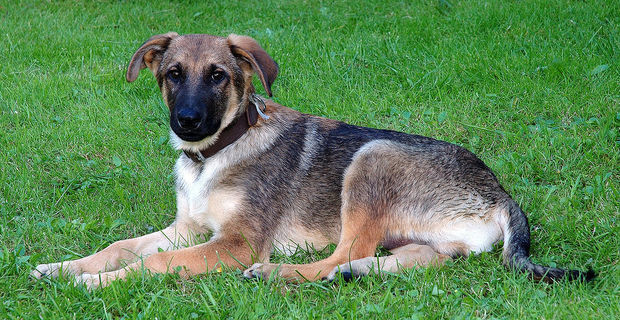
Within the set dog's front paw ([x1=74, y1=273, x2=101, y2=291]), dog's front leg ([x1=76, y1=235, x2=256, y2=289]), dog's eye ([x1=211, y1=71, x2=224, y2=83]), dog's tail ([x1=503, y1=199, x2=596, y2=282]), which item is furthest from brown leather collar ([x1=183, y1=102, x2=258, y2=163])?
dog's tail ([x1=503, y1=199, x2=596, y2=282])

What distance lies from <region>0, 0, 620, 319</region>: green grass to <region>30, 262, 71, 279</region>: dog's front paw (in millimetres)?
90

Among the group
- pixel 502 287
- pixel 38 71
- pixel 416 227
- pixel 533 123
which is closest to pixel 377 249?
pixel 416 227

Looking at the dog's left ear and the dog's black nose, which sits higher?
the dog's left ear

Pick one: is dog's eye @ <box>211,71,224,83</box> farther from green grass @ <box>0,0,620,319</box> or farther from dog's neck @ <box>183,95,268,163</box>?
green grass @ <box>0,0,620,319</box>

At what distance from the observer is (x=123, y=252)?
4840mm

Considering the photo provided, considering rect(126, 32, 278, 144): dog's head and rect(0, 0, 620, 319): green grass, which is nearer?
rect(0, 0, 620, 319): green grass

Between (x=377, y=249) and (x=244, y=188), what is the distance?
106 cm

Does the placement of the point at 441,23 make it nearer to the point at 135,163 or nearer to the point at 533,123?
the point at 533,123

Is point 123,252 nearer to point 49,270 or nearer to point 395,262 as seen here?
point 49,270

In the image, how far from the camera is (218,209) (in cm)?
474

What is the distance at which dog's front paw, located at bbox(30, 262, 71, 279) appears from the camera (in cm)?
441

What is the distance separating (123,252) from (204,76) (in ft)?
4.56

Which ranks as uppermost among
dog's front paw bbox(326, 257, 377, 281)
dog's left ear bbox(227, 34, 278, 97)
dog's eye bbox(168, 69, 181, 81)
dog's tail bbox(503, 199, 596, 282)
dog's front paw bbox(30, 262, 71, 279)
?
dog's left ear bbox(227, 34, 278, 97)

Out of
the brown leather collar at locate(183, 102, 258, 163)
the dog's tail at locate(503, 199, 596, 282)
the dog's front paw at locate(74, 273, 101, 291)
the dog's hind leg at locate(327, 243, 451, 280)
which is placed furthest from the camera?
the brown leather collar at locate(183, 102, 258, 163)
